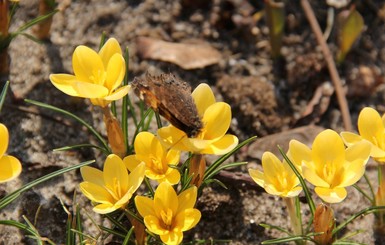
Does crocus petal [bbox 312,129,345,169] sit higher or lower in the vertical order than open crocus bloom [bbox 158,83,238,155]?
lower

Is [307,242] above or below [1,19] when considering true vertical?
below

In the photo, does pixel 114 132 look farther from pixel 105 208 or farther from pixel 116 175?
pixel 105 208

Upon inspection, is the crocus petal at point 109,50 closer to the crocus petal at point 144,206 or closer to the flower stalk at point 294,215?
the crocus petal at point 144,206

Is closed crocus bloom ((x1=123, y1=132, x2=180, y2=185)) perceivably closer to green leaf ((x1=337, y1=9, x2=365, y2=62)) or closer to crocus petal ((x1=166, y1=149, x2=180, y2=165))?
crocus petal ((x1=166, y1=149, x2=180, y2=165))

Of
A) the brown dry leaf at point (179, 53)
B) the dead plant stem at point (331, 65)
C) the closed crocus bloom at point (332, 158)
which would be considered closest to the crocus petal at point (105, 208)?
the closed crocus bloom at point (332, 158)

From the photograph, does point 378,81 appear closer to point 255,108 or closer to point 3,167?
point 255,108

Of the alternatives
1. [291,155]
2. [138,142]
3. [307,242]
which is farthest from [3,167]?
[307,242]

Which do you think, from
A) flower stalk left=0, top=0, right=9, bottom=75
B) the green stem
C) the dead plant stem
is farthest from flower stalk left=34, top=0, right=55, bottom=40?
the green stem
